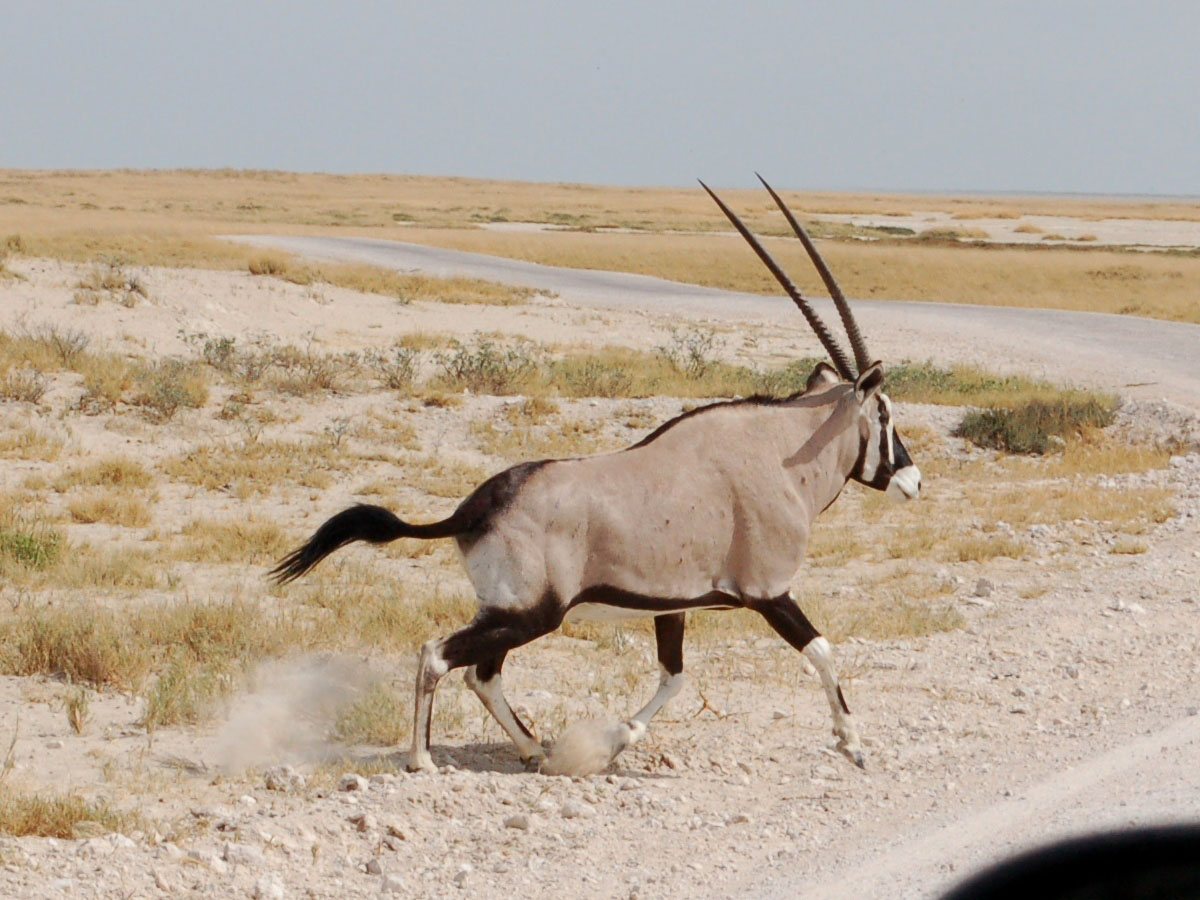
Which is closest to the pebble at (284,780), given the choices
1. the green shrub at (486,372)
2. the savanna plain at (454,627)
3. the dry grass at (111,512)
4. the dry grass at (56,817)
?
the savanna plain at (454,627)

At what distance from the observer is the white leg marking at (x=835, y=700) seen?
6.12m

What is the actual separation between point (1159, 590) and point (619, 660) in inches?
150

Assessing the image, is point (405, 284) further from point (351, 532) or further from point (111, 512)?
point (351, 532)

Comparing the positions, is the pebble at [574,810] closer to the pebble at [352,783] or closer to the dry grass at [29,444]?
the pebble at [352,783]

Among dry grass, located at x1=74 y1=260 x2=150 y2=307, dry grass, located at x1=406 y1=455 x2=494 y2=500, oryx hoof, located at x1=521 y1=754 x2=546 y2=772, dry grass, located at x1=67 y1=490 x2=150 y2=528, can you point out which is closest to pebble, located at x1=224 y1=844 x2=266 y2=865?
oryx hoof, located at x1=521 y1=754 x2=546 y2=772

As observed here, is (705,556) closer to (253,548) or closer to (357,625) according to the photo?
(357,625)

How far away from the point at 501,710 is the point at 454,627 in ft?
8.60

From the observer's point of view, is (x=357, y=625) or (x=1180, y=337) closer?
(x=357, y=625)

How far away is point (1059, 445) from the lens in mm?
16000

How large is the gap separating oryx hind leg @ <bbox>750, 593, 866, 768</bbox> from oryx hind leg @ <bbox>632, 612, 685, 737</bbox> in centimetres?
42

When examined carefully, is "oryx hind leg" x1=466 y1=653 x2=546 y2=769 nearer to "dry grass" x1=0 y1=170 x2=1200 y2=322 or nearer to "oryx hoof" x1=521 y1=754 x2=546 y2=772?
"oryx hoof" x1=521 y1=754 x2=546 y2=772

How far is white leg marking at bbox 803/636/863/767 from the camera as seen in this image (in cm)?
612

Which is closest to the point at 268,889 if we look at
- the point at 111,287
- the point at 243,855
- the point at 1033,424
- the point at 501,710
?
the point at 243,855

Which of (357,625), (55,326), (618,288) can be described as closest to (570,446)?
(357,625)
